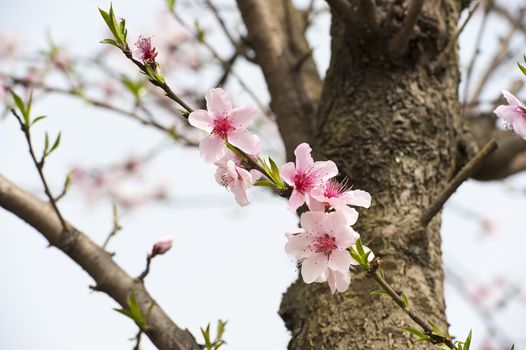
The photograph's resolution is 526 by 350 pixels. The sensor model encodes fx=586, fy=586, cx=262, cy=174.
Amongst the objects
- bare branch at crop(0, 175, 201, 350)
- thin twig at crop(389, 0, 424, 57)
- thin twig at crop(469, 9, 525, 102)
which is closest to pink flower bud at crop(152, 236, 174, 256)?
bare branch at crop(0, 175, 201, 350)

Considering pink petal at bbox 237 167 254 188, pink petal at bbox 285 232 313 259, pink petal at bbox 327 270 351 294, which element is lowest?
pink petal at bbox 327 270 351 294

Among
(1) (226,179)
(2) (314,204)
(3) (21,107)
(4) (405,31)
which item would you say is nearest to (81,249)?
→ (3) (21,107)

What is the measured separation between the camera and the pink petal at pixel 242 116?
0.87 metres

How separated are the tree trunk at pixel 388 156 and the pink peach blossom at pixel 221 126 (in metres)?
0.44

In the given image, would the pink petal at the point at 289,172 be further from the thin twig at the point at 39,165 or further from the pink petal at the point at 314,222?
the thin twig at the point at 39,165

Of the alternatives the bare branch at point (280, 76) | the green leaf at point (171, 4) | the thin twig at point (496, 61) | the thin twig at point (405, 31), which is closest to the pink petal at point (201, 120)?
the thin twig at point (405, 31)

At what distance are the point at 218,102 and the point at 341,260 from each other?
29 centimetres

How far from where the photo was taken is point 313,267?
2.79ft

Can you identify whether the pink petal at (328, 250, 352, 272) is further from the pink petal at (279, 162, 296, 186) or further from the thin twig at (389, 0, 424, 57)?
the thin twig at (389, 0, 424, 57)

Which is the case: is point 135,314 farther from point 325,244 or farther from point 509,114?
point 509,114

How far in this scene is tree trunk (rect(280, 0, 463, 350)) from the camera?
1.11 m

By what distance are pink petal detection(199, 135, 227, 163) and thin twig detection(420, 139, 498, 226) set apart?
0.44 m

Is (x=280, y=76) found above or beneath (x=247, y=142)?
above

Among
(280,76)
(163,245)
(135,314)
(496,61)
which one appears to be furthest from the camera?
(496,61)
